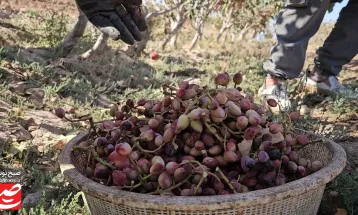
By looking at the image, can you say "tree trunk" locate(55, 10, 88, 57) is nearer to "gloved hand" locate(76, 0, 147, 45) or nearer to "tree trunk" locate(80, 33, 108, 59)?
"tree trunk" locate(80, 33, 108, 59)

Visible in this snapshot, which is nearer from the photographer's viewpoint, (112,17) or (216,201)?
(216,201)

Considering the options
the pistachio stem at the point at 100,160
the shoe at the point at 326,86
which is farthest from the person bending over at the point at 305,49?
the pistachio stem at the point at 100,160

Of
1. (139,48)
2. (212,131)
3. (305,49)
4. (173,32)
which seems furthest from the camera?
(173,32)

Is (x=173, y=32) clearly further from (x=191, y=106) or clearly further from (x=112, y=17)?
(x=191, y=106)

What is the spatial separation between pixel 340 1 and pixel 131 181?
2.76 metres

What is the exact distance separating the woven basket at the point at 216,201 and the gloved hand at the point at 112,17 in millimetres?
460

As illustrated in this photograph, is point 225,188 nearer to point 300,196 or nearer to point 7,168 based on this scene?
point 300,196

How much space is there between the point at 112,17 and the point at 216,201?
28.9 inches

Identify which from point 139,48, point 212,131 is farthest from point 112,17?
point 139,48

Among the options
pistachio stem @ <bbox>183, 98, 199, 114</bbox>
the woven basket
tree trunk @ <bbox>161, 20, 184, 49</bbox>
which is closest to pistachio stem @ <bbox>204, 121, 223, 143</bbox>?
pistachio stem @ <bbox>183, 98, 199, 114</bbox>

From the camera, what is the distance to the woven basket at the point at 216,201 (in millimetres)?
1172

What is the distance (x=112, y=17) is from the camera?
155cm

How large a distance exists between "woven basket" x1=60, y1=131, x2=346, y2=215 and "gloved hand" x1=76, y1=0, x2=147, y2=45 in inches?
18.1

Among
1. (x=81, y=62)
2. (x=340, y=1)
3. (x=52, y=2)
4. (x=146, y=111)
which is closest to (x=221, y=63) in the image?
(x=81, y=62)
